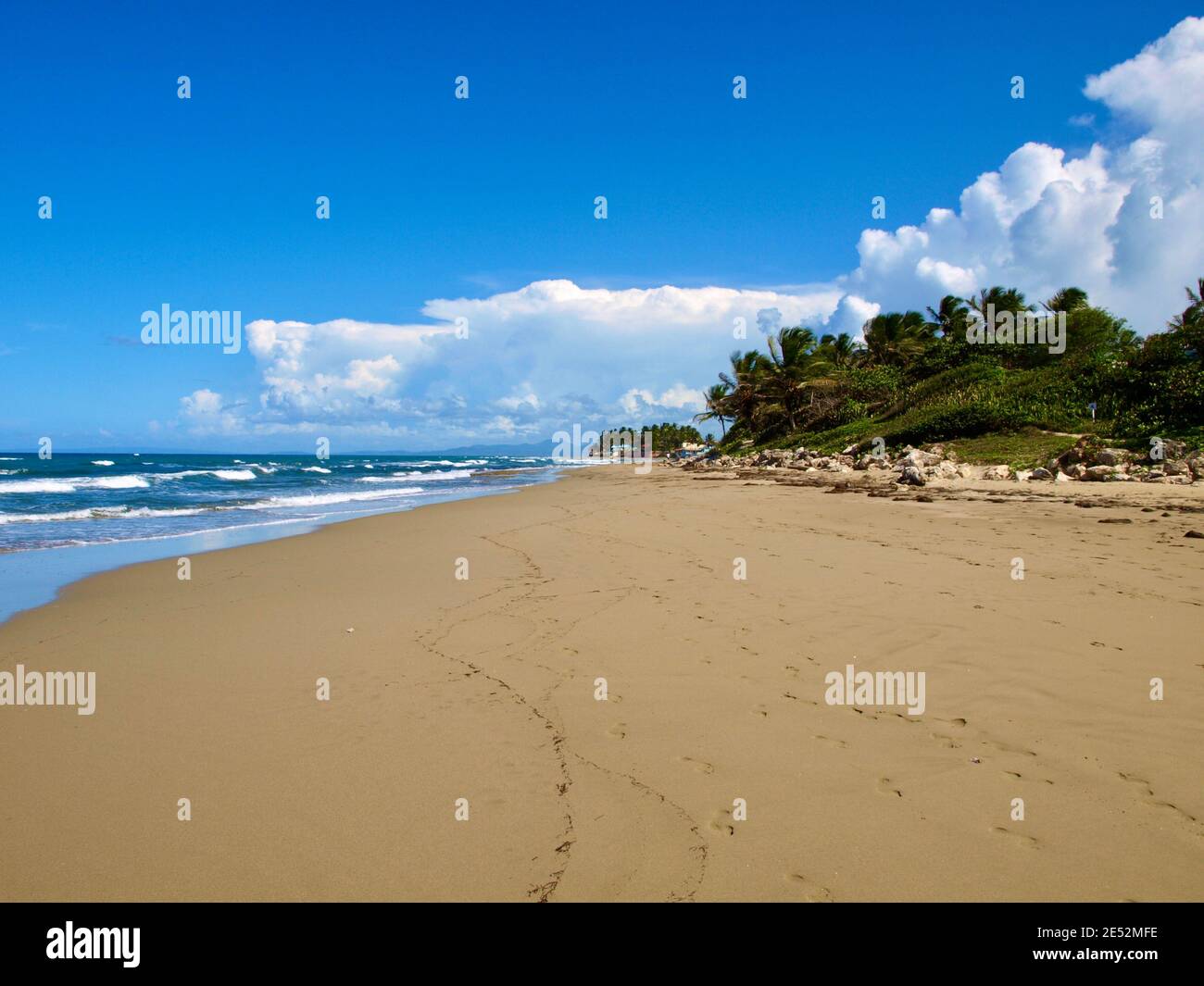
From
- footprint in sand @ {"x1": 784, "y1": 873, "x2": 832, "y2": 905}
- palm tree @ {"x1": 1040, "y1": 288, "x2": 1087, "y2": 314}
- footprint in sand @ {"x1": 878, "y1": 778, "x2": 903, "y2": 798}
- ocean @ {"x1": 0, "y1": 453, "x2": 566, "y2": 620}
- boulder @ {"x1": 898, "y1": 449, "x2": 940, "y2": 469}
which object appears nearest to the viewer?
footprint in sand @ {"x1": 784, "y1": 873, "x2": 832, "y2": 905}

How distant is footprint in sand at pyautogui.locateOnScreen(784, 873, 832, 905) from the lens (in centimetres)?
264

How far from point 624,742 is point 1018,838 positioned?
2.08 m

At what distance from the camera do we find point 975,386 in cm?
3347

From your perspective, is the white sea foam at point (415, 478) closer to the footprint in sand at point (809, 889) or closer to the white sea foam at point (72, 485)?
the white sea foam at point (72, 485)

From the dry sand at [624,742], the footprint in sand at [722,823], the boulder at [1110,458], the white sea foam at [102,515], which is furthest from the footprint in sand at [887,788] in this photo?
the white sea foam at [102,515]

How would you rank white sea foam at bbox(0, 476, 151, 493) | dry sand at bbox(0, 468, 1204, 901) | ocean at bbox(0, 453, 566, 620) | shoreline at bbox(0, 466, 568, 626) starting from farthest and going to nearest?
1. white sea foam at bbox(0, 476, 151, 493)
2. ocean at bbox(0, 453, 566, 620)
3. shoreline at bbox(0, 466, 568, 626)
4. dry sand at bbox(0, 468, 1204, 901)

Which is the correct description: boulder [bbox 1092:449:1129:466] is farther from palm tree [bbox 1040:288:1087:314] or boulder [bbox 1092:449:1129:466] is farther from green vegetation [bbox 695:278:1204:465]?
palm tree [bbox 1040:288:1087:314]

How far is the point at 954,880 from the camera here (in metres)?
2.74

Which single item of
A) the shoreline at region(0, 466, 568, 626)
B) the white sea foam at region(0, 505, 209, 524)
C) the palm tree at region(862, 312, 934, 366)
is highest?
the palm tree at region(862, 312, 934, 366)

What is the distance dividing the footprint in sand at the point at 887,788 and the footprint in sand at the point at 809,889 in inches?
34.8

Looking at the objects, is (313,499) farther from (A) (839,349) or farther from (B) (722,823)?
(A) (839,349)

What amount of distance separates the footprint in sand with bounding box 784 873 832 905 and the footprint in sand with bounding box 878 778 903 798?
88 centimetres

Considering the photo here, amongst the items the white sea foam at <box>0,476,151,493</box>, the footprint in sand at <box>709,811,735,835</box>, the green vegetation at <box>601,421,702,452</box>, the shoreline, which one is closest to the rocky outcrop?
the footprint in sand at <box>709,811,735,835</box>

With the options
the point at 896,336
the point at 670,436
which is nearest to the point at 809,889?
the point at 896,336
